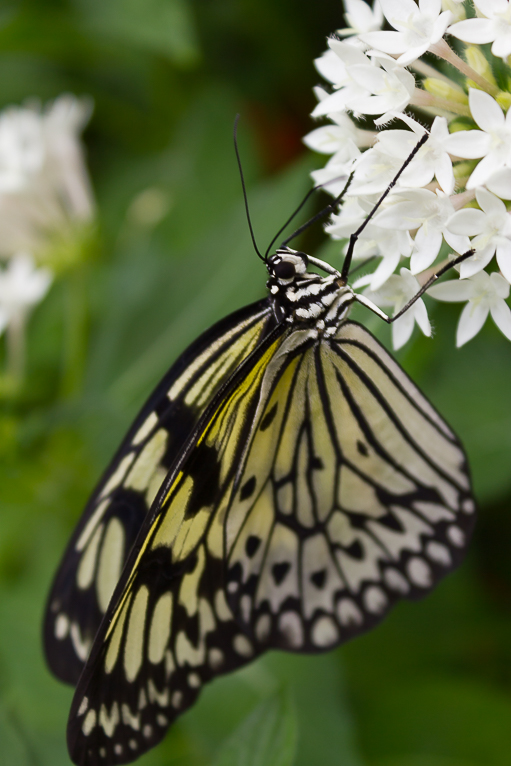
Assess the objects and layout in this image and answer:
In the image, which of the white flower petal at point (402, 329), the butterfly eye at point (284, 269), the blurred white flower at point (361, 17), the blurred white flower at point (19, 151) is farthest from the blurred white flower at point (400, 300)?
the blurred white flower at point (19, 151)

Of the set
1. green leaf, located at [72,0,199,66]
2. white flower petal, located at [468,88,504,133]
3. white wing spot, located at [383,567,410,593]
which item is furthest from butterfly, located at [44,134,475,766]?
green leaf, located at [72,0,199,66]

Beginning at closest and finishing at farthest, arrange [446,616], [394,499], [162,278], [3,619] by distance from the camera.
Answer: [394,499] < [3,619] < [446,616] < [162,278]

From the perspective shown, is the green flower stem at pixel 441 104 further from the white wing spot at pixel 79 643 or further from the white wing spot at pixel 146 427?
the white wing spot at pixel 79 643

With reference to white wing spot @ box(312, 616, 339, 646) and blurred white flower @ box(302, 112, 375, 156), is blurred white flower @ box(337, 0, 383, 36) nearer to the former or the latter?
blurred white flower @ box(302, 112, 375, 156)

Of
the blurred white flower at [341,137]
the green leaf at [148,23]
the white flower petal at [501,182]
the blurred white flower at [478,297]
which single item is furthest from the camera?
the green leaf at [148,23]

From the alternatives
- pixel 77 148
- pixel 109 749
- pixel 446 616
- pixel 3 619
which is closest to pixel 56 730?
pixel 3 619

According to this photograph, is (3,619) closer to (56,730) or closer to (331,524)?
(56,730)

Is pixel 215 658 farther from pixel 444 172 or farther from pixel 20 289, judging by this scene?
pixel 20 289
